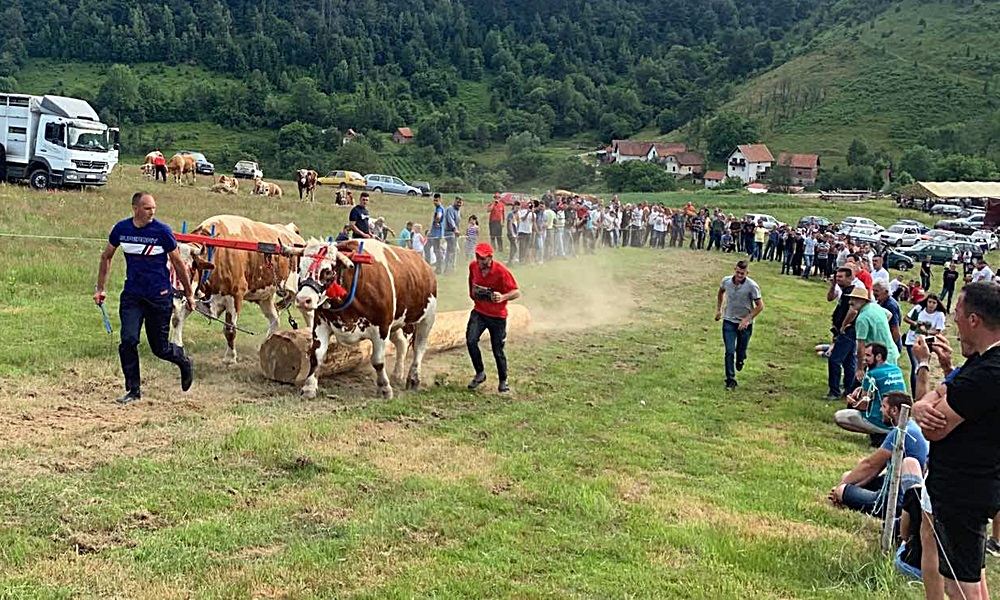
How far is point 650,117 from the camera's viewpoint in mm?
165500

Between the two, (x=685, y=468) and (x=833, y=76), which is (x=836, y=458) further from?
(x=833, y=76)

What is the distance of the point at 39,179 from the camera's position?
92.2 ft

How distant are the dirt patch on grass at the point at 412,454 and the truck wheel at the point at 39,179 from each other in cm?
2366

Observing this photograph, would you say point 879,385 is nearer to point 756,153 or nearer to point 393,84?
point 756,153

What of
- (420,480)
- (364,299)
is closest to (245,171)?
(364,299)

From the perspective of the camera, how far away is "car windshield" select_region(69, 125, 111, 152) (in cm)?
2864

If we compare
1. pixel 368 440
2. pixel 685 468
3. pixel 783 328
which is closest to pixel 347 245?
pixel 368 440

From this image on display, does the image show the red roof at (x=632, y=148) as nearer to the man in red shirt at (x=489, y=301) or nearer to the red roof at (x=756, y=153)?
the red roof at (x=756, y=153)

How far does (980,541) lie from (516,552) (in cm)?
293

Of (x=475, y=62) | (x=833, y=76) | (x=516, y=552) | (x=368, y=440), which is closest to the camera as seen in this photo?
(x=516, y=552)

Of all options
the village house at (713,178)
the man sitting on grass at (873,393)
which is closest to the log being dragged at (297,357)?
the man sitting on grass at (873,393)

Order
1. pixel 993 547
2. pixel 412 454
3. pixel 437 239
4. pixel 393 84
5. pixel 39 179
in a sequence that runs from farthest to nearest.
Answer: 1. pixel 393 84
2. pixel 39 179
3. pixel 437 239
4. pixel 412 454
5. pixel 993 547

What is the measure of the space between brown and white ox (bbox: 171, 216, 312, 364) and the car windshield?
778 inches

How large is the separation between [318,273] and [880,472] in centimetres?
632
